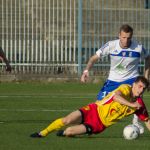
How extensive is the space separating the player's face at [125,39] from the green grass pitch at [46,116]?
151cm

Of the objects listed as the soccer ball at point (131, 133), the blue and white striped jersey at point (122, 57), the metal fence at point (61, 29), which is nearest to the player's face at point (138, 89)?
the soccer ball at point (131, 133)

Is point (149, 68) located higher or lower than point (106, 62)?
higher

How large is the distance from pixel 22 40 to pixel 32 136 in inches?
684

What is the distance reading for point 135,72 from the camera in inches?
617


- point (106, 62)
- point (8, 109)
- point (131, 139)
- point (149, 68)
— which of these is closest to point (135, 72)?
point (149, 68)

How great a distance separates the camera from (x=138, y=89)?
13.5 metres

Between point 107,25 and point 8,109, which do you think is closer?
point 8,109

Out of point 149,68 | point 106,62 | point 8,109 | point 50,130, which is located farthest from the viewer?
point 106,62

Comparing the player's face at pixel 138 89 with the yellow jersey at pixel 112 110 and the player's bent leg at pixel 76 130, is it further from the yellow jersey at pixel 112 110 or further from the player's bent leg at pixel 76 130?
the player's bent leg at pixel 76 130

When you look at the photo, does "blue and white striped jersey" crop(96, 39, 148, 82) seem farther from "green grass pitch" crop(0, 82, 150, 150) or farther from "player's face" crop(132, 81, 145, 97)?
"player's face" crop(132, 81, 145, 97)

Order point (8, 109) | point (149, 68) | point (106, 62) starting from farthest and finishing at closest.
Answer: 1. point (106, 62)
2. point (8, 109)
3. point (149, 68)

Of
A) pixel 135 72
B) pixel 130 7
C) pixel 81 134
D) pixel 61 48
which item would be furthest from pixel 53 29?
pixel 81 134

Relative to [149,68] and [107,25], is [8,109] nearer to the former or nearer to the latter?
[149,68]

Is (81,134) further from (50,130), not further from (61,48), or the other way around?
(61,48)
